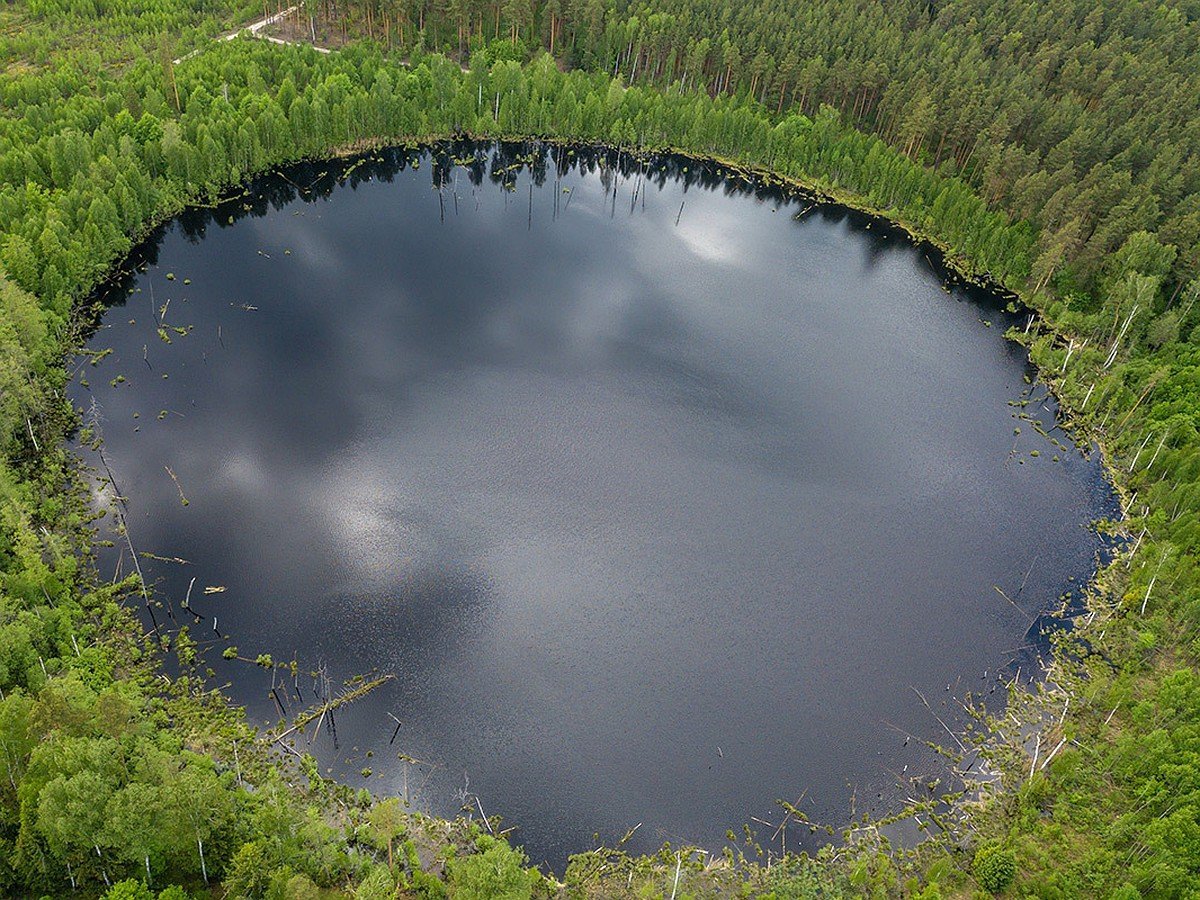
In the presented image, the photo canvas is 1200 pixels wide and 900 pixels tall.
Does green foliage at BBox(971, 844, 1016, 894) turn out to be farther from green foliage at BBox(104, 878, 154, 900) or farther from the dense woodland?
green foliage at BBox(104, 878, 154, 900)

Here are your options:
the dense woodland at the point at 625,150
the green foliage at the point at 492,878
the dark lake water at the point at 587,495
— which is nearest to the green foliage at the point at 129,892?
the dense woodland at the point at 625,150

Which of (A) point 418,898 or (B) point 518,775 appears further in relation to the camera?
(B) point 518,775

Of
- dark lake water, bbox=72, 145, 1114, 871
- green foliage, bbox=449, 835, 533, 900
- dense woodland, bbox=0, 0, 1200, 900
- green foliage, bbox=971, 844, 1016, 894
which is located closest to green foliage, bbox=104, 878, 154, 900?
dense woodland, bbox=0, 0, 1200, 900

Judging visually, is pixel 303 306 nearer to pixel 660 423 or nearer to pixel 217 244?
pixel 217 244

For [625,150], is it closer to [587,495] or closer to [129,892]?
[587,495]

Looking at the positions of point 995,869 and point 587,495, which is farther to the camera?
point 587,495

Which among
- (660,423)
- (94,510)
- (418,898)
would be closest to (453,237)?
(660,423)

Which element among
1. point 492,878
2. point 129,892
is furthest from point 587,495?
point 129,892
